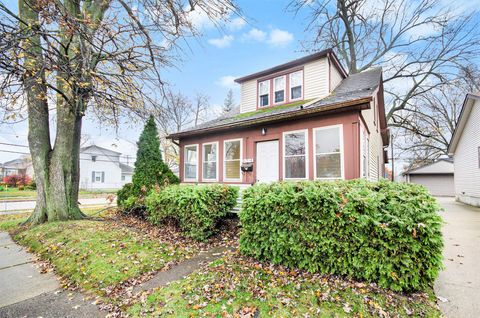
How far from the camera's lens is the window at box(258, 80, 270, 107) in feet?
34.2

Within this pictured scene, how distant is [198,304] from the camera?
2.91 metres

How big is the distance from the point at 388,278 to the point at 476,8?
18712mm

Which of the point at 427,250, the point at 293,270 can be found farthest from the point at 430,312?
the point at 293,270

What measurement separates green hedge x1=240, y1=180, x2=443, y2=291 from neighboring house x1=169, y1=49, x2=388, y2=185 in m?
3.18

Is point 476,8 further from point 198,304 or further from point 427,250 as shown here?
point 198,304

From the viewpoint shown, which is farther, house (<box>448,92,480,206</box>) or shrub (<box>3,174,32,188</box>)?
shrub (<box>3,174,32,188</box>)

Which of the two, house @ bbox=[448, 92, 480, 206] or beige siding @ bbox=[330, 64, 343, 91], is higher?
beige siding @ bbox=[330, 64, 343, 91]

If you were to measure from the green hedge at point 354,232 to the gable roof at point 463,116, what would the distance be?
1225 cm

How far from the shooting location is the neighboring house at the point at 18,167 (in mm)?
31255

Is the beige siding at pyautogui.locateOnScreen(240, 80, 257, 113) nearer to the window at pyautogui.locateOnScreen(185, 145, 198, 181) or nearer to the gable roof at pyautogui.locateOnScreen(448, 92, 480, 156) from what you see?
the window at pyautogui.locateOnScreen(185, 145, 198, 181)

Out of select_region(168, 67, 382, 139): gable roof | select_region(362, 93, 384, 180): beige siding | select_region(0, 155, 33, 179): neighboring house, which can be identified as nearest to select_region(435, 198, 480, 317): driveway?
select_region(362, 93, 384, 180): beige siding

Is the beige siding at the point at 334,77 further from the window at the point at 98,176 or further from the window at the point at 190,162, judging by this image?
the window at the point at 98,176

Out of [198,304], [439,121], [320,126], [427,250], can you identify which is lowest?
[198,304]

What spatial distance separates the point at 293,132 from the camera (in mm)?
7848
